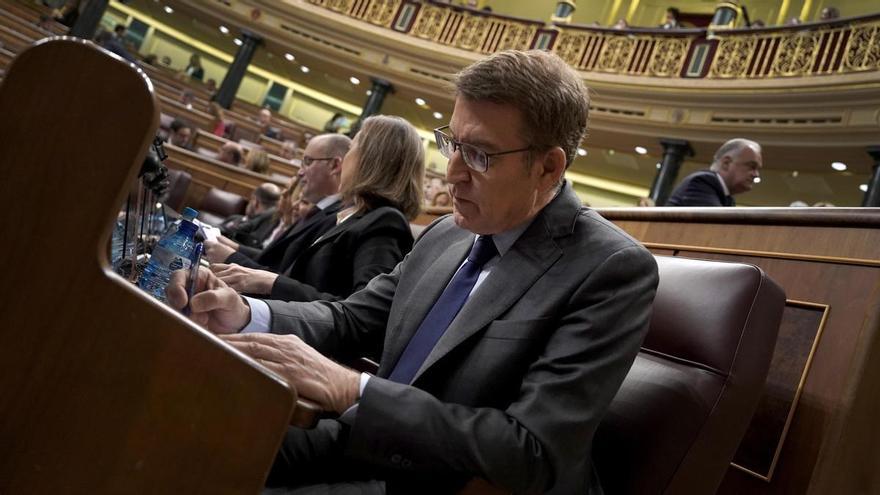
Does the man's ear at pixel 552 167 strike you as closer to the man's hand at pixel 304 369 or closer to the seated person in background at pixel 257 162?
the man's hand at pixel 304 369

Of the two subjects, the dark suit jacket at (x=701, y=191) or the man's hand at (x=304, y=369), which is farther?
the dark suit jacket at (x=701, y=191)

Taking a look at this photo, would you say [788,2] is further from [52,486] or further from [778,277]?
[52,486]

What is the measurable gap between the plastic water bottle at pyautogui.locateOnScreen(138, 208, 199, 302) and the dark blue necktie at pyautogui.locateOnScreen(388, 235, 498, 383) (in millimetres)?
436

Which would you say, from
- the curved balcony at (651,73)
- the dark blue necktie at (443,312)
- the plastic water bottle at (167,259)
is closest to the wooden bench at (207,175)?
the curved balcony at (651,73)

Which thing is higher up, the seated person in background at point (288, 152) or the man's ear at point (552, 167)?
the seated person in background at point (288, 152)

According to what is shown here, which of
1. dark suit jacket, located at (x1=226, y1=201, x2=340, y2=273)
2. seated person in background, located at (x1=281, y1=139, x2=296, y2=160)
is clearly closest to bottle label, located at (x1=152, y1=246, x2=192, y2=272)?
dark suit jacket, located at (x1=226, y1=201, x2=340, y2=273)

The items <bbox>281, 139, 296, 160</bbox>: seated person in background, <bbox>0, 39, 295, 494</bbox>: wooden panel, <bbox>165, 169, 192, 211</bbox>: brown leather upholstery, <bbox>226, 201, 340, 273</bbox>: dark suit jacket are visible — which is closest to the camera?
<bbox>0, 39, 295, 494</bbox>: wooden panel

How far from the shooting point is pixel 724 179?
10.5 ft

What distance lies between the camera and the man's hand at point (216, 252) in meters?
2.05

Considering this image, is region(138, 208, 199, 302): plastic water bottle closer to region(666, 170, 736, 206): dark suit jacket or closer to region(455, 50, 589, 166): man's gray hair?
region(455, 50, 589, 166): man's gray hair

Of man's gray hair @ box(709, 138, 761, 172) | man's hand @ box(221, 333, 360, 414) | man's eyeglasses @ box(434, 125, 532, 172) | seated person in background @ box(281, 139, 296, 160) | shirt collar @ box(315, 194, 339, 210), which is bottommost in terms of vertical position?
man's hand @ box(221, 333, 360, 414)

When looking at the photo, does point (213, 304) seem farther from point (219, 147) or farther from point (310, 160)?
point (219, 147)

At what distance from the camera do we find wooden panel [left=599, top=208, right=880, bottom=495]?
1104 millimetres

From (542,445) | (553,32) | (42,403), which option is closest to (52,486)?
(42,403)
